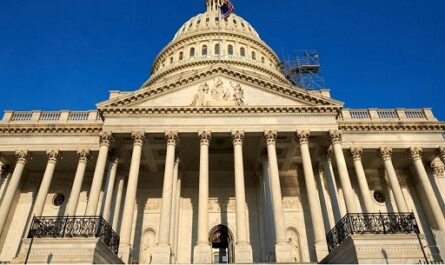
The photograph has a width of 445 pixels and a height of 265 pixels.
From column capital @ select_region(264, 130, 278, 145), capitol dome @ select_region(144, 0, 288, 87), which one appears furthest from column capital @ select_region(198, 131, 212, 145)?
capitol dome @ select_region(144, 0, 288, 87)

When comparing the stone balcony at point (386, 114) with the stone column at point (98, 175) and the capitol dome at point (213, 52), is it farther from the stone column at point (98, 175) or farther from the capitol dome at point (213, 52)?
the stone column at point (98, 175)

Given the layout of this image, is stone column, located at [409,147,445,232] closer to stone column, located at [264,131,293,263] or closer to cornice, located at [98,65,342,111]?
cornice, located at [98,65,342,111]

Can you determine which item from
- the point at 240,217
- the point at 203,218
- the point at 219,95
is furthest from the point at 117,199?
the point at 219,95

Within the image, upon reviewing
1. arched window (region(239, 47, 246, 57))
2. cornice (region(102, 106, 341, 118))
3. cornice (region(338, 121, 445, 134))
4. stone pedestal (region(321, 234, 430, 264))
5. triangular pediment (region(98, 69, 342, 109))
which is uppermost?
arched window (region(239, 47, 246, 57))

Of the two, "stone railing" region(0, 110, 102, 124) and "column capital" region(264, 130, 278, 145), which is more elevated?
"stone railing" region(0, 110, 102, 124)

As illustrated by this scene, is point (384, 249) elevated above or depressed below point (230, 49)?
below

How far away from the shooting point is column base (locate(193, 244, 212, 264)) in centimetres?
1953

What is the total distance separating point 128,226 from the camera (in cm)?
2169

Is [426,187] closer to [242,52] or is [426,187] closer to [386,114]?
[386,114]

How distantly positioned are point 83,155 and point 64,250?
39.2 feet

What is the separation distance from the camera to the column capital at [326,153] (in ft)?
83.4

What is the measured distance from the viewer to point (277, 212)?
21.5m

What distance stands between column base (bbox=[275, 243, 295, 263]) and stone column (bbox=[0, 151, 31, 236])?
20.8 m

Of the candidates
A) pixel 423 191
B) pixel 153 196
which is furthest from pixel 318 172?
pixel 153 196
